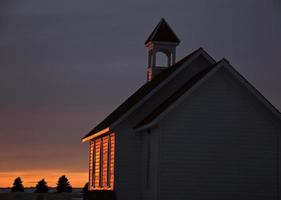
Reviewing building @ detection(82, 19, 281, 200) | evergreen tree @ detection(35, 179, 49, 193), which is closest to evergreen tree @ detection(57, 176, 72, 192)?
evergreen tree @ detection(35, 179, 49, 193)

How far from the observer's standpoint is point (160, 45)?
38.3 m

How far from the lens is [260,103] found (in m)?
29.6

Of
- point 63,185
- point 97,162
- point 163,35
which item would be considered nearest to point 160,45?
point 163,35

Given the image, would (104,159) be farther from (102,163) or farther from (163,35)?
(163,35)

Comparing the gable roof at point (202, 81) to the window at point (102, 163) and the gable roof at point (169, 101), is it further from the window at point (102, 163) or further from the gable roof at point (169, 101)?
the window at point (102, 163)

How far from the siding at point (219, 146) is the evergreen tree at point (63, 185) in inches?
2050

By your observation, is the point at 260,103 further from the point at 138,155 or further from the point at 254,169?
the point at 138,155

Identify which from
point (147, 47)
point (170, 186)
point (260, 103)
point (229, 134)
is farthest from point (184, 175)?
point (147, 47)

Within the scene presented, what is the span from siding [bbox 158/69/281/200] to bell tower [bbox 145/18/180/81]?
29.2ft

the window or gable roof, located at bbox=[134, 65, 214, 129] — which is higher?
gable roof, located at bbox=[134, 65, 214, 129]

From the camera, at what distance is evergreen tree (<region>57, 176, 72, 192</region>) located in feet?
262

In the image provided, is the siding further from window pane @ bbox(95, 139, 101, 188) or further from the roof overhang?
window pane @ bbox(95, 139, 101, 188)

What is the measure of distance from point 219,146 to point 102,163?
8654 mm

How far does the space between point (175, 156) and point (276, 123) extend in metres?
4.63
